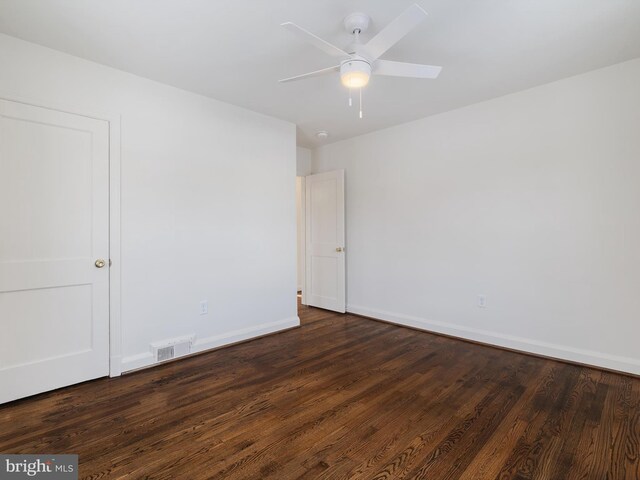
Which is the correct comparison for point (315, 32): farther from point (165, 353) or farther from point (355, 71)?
point (165, 353)

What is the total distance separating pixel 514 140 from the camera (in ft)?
10.7

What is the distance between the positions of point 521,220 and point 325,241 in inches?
101

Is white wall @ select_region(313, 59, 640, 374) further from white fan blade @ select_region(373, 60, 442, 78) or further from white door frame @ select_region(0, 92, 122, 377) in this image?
white door frame @ select_region(0, 92, 122, 377)

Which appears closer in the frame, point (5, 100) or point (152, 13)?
point (152, 13)

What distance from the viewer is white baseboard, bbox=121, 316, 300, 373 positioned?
2820mm

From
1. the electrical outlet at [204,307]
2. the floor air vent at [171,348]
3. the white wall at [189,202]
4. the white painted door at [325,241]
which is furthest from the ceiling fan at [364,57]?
the floor air vent at [171,348]

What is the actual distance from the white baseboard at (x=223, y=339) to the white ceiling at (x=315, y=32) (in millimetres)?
2478

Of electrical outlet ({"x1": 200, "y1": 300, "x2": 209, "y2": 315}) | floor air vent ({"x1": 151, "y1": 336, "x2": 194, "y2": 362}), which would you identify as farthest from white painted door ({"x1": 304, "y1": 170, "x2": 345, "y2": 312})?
floor air vent ({"x1": 151, "y1": 336, "x2": 194, "y2": 362})

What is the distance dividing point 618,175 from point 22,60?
4740 mm

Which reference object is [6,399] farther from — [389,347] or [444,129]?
[444,129]

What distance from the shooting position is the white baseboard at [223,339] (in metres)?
2.82

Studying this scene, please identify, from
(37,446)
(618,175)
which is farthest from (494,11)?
(37,446)

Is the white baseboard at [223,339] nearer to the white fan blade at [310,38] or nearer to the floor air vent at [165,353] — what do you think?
the floor air vent at [165,353]

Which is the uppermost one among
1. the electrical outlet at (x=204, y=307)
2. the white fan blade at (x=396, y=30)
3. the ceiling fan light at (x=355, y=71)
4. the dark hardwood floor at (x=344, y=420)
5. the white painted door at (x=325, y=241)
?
the white fan blade at (x=396, y=30)
